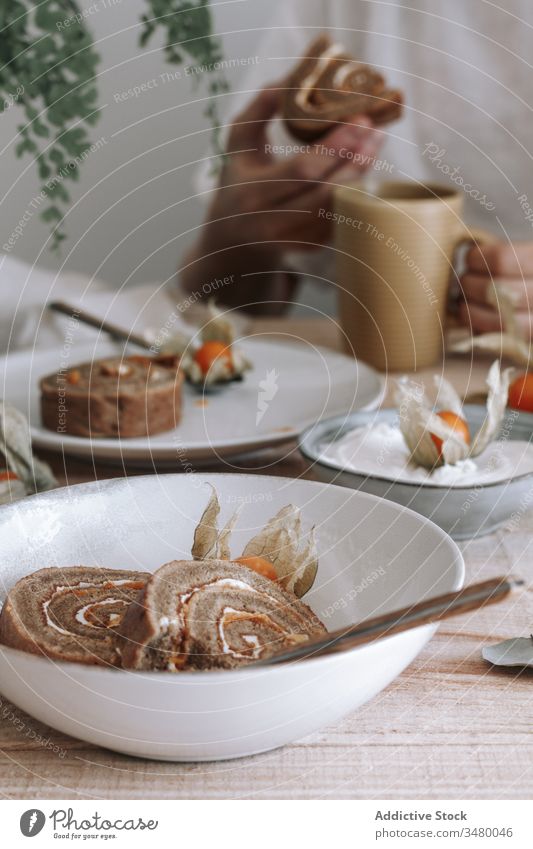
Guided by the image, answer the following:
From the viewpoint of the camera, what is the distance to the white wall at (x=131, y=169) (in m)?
1.48

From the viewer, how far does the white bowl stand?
0.31 m

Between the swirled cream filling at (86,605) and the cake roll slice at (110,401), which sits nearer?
the swirled cream filling at (86,605)

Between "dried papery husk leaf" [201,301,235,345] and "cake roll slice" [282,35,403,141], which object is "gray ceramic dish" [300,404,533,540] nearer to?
"dried papery husk leaf" [201,301,235,345]

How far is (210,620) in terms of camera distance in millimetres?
365

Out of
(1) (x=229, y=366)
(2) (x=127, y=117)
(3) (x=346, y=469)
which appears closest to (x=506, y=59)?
(2) (x=127, y=117)

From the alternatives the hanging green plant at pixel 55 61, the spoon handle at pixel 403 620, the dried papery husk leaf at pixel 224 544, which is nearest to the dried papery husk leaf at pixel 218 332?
the hanging green plant at pixel 55 61

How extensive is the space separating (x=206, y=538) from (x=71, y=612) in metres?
0.08

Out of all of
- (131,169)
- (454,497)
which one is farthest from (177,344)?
(131,169)

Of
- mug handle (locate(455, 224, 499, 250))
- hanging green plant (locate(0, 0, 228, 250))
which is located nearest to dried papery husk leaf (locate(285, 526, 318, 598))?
hanging green plant (locate(0, 0, 228, 250))

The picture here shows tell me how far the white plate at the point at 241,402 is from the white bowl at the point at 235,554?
0.15 metres

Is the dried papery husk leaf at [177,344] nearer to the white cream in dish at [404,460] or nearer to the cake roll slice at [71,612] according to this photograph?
the white cream in dish at [404,460]

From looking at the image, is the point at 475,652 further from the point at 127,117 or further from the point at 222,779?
the point at 127,117
